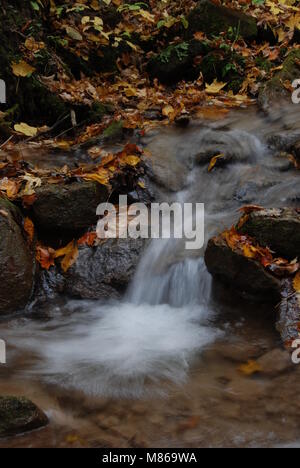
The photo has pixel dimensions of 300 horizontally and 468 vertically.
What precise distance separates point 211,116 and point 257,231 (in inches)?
141

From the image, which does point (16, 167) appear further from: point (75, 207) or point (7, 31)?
point (7, 31)

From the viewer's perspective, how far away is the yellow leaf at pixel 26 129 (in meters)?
6.09

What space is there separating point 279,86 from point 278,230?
429 centimetres

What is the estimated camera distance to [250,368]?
9.89ft

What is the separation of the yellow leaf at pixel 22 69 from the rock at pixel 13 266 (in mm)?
2919

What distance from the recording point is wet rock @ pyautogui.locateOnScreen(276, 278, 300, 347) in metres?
3.31

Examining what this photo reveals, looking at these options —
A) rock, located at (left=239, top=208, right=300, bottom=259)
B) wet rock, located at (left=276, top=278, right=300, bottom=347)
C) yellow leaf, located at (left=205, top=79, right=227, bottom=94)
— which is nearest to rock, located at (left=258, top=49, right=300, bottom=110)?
yellow leaf, located at (left=205, top=79, right=227, bottom=94)

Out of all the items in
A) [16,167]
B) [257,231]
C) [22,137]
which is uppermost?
[22,137]

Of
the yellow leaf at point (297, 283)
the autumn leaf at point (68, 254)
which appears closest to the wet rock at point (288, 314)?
the yellow leaf at point (297, 283)

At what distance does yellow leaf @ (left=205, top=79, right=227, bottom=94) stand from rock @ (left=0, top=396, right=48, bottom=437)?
6640 millimetres

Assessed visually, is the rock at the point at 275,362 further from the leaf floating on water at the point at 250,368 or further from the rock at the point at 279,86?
the rock at the point at 279,86
